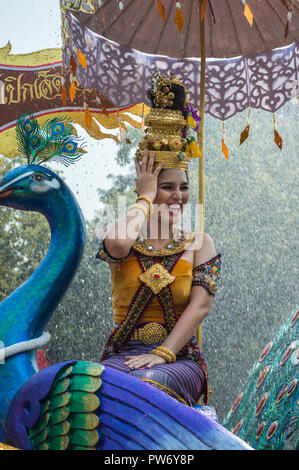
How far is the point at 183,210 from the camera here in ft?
7.48

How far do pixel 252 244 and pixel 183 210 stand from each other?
8.14 ft

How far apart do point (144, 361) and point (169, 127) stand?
922 mm

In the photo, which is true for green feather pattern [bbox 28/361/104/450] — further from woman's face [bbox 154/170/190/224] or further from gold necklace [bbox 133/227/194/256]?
woman's face [bbox 154/170/190/224]

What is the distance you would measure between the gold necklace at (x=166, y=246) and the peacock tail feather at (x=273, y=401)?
0.62 m

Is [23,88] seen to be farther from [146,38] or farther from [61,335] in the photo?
[61,335]

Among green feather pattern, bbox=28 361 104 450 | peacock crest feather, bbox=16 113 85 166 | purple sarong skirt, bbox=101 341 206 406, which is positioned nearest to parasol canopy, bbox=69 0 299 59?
peacock crest feather, bbox=16 113 85 166

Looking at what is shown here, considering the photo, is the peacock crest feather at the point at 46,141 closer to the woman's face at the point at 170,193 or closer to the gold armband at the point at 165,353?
the woman's face at the point at 170,193

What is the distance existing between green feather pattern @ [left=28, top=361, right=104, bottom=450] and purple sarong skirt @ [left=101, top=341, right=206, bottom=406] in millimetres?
454

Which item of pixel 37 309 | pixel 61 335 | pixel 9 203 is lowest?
pixel 61 335

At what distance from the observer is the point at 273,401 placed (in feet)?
6.88

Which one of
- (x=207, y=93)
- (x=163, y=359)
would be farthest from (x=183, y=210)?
(x=207, y=93)

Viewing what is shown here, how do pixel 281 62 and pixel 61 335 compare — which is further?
pixel 61 335

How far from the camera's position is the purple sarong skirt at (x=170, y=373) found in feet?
6.11

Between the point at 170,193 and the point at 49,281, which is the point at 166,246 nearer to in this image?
the point at 170,193
